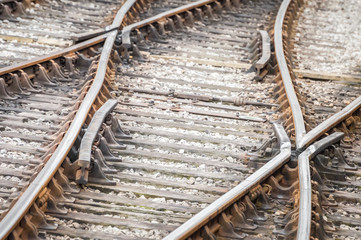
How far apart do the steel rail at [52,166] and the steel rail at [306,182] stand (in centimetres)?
226

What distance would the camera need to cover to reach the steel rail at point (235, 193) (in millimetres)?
6199

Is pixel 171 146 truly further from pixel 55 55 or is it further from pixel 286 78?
pixel 55 55

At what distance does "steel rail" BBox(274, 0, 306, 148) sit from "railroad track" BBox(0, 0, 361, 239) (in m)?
0.03

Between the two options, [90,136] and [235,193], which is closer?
[235,193]

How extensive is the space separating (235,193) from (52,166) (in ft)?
5.61

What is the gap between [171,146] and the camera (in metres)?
8.42

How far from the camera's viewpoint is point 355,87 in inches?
443

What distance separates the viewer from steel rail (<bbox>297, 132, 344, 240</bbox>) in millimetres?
6307

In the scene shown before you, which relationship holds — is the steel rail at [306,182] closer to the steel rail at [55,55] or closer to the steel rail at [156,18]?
the steel rail at [55,55]

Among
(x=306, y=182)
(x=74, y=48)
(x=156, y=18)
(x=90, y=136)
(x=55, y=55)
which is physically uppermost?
(x=156, y=18)

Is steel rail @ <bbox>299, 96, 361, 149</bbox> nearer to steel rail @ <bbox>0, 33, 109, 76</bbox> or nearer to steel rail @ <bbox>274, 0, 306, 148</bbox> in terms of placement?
steel rail @ <bbox>274, 0, 306, 148</bbox>

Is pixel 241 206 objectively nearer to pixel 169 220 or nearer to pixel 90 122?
pixel 169 220

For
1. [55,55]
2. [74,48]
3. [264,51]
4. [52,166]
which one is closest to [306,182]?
[52,166]

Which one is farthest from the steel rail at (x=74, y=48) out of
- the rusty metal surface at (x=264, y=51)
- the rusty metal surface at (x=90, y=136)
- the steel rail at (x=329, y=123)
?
the steel rail at (x=329, y=123)
